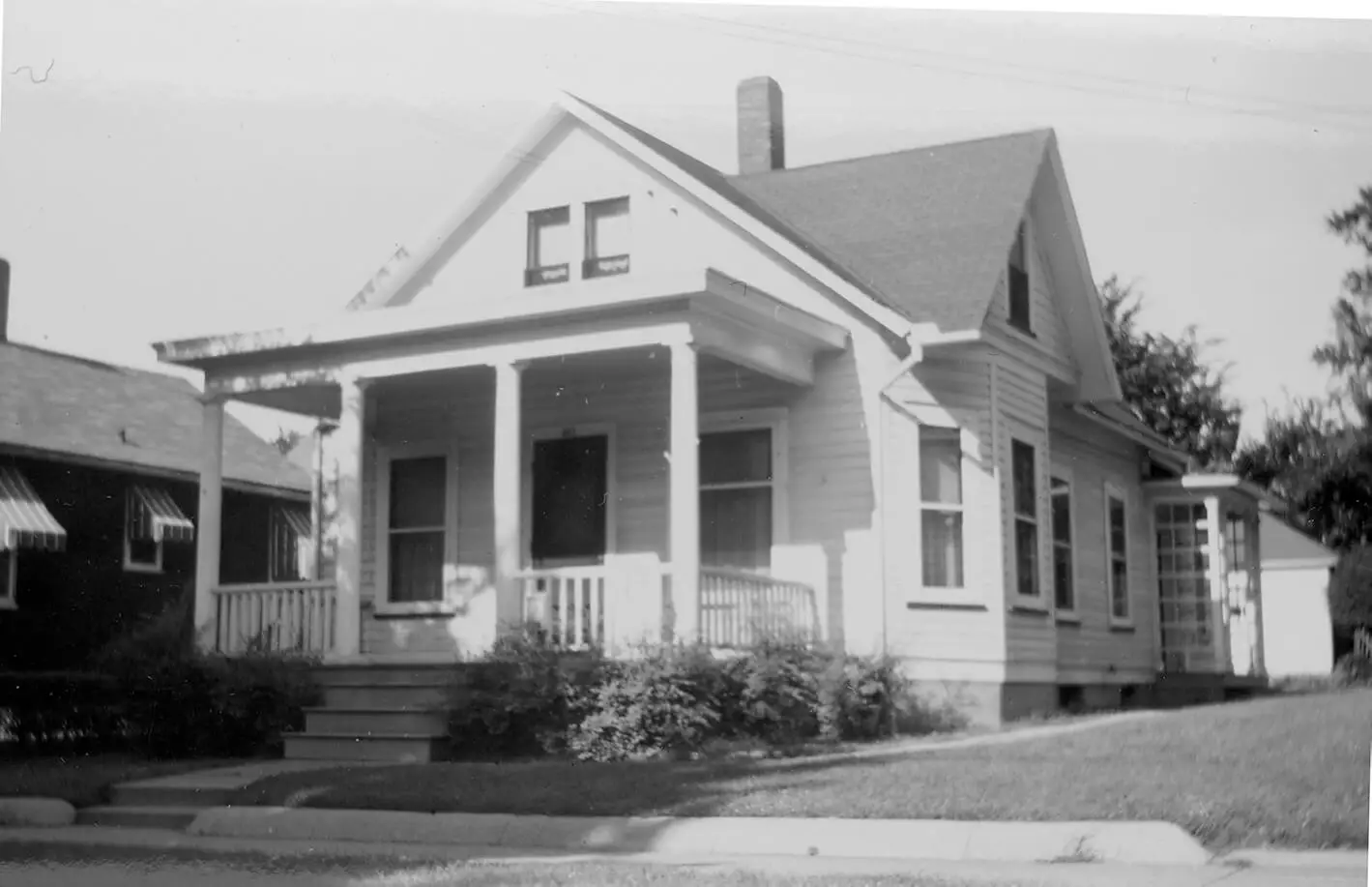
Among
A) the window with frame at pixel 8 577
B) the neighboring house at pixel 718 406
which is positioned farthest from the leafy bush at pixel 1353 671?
the window with frame at pixel 8 577

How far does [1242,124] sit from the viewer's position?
1076 centimetres

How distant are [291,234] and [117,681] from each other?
4.14 metres

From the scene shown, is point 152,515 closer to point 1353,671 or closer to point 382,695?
point 382,695

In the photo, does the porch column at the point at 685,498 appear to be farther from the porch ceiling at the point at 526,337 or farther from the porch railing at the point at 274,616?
the porch railing at the point at 274,616

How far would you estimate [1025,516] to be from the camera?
14906mm

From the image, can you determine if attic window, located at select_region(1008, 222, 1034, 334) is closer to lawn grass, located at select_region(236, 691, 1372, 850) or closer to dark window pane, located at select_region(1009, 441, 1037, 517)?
dark window pane, located at select_region(1009, 441, 1037, 517)

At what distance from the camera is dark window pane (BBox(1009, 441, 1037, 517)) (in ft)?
48.8

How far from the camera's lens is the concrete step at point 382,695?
12.4m

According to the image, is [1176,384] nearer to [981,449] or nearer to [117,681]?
[981,449]

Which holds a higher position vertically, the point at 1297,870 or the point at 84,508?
the point at 84,508

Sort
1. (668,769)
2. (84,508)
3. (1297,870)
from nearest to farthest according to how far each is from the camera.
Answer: (1297,870) < (668,769) < (84,508)

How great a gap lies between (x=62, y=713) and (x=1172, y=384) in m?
11.6

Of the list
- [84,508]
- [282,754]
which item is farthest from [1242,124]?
[84,508]

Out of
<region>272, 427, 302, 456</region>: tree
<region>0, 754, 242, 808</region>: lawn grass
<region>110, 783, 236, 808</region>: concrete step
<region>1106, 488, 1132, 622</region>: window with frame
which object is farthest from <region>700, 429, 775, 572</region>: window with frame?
<region>272, 427, 302, 456</region>: tree
